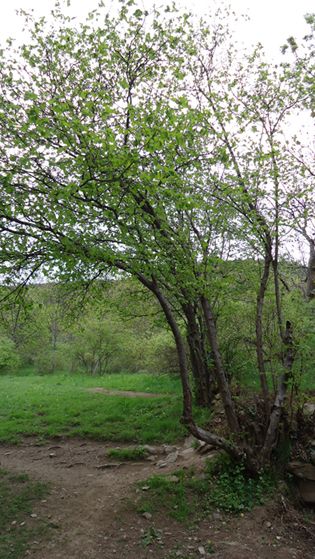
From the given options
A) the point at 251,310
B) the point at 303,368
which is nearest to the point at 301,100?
the point at 251,310

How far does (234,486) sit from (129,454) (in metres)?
2.58

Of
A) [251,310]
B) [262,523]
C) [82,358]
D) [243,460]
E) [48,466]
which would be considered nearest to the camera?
[262,523]

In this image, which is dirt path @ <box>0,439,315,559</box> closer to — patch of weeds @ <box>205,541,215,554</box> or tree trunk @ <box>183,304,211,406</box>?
patch of weeds @ <box>205,541,215,554</box>

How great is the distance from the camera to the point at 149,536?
4.40 m

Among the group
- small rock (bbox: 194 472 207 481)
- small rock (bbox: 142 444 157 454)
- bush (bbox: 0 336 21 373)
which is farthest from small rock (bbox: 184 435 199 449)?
bush (bbox: 0 336 21 373)

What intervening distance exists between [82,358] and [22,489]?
72.7ft

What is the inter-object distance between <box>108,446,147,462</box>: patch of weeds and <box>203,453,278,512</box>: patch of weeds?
185 centimetres

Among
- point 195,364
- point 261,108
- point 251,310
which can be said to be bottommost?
point 195,364

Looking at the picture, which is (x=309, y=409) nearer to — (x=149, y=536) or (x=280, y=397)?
(x=280, y=397)

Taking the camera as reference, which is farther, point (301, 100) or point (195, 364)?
point (195, 364)

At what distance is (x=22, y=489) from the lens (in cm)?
548

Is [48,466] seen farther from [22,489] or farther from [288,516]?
[288,516]

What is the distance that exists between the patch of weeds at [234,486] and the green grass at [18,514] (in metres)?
2.60

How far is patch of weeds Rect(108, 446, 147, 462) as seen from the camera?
22.5 ft
